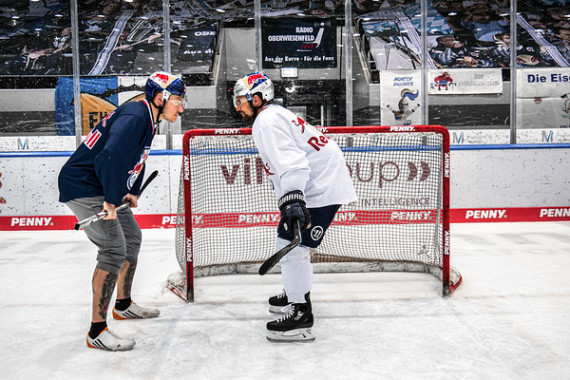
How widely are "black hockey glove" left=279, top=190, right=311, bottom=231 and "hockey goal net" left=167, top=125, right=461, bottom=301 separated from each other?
111 centimetres

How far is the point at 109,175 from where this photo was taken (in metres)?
2.17

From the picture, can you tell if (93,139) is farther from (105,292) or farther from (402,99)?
(402,99)

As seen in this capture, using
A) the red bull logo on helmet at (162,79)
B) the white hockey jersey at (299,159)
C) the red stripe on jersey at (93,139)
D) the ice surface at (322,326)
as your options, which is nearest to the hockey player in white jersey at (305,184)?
the white hockey jersey at (299,159)

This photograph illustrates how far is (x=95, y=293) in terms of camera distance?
91.7 inches

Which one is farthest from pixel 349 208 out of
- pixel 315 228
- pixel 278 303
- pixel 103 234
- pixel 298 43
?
pixel 103 234

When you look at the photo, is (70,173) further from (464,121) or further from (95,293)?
(464,121)

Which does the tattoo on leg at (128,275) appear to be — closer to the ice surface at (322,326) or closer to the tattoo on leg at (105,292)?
the ice surface at (322,326)

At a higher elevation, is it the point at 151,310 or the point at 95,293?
the point at 95,293

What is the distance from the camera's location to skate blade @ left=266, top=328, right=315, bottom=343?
2451mm

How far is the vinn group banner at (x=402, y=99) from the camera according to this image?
6164mm

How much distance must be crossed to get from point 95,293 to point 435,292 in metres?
2.07

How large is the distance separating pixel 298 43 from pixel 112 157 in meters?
4.69

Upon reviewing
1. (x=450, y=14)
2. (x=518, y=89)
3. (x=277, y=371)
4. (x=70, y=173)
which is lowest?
(x=277, y=371)

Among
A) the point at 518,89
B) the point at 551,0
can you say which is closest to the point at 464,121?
the point at 518,89
